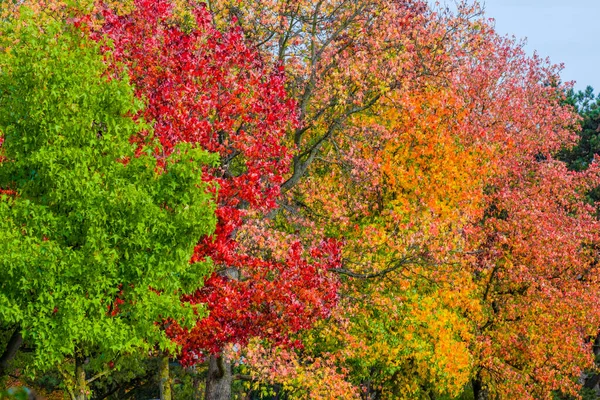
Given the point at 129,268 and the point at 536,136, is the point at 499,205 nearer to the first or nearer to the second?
the point at 536,136

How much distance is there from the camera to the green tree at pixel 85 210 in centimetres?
1792

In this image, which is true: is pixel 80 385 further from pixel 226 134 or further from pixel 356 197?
pixel 356 197

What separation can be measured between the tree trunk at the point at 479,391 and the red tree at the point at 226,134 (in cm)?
1599

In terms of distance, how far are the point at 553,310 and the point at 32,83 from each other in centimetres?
2519

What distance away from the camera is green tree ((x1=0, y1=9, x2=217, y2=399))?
1792 centimetres

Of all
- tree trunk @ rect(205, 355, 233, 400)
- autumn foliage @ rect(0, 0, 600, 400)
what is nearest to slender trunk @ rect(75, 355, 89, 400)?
autumn foliage @ rect(0, 0, 600, 400)

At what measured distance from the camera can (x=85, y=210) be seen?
18.0 meters

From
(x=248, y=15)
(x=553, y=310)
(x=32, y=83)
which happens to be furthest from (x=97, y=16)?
(x=553, y=310)

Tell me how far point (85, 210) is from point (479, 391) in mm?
26152

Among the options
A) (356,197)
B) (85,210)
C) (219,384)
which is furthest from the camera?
(356,197)

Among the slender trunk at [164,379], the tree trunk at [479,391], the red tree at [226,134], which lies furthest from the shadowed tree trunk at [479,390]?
the slender trunk at [164,379]

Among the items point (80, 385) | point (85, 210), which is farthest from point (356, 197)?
point (85, 210)

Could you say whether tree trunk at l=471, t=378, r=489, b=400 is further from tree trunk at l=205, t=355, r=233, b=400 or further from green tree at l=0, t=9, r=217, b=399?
green tree at l=0, t=9, r=217, b=399

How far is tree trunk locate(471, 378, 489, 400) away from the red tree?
16.0 m
